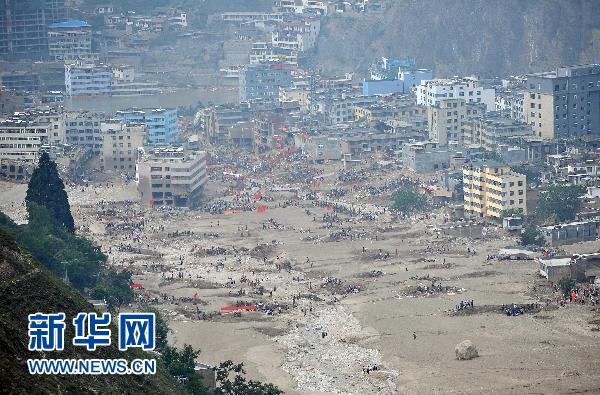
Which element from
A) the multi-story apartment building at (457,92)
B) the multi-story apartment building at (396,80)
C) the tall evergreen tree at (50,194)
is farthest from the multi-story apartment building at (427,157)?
the tall evergreen tree at (50,194)

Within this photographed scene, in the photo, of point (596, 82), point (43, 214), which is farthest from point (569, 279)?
point (596, 82)

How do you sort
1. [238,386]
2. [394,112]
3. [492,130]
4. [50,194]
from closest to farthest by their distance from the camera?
[238,386], [50,194], [492,130], [394,112]

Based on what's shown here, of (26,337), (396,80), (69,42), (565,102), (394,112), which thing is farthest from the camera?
(69,42)

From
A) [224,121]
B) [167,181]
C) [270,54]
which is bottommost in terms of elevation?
[167,181]

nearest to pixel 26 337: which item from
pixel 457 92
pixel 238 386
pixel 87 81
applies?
Answer: pixel 238 386

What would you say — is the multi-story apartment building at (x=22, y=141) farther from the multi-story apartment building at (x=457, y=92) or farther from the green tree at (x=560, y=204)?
the green tree at (x=560, y=204)

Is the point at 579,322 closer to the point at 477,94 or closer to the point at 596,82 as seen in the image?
the point at 596,82

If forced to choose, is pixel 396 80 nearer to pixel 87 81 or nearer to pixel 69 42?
pixel 87 81

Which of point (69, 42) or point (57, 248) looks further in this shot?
point (69, 42)

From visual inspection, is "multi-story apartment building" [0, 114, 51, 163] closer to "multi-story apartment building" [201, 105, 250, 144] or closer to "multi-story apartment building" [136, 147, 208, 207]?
"multi-story apartment building" [136, 147, 208, 207]
